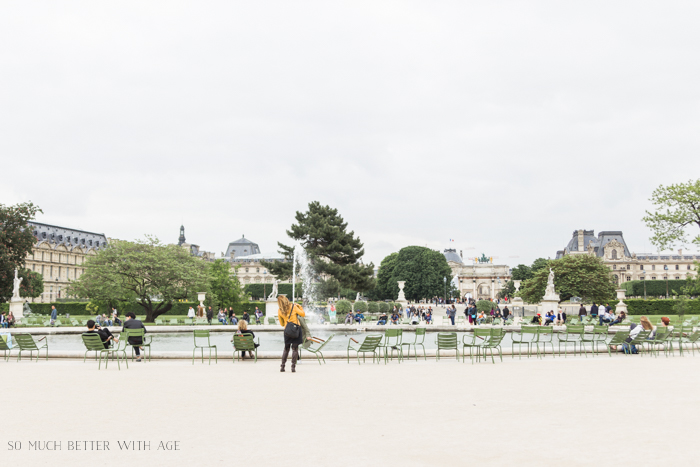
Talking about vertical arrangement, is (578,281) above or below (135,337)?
above

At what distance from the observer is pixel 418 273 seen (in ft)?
295

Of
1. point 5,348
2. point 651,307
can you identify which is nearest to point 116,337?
point 5,348

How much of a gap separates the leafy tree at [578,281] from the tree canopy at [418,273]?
30.2m

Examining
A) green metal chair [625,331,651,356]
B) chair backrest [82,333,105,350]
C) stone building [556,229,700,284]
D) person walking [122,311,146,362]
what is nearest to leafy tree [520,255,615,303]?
green metal chair [625,331,651,356]

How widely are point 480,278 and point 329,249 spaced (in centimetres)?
8483

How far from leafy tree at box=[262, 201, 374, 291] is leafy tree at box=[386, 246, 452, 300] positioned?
30942 millimetres

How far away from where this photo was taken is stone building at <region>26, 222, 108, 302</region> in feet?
331

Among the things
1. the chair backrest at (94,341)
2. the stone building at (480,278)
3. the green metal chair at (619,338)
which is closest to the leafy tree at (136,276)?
the chair backrest at (94,341)

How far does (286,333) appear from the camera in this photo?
12.1 m

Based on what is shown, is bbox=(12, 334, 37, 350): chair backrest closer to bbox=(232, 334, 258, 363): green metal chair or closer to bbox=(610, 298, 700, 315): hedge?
bbox=(232, 334, 258, 363): green metal chair

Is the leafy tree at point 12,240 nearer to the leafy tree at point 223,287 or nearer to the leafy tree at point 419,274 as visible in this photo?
the leafy tree at point 223,287

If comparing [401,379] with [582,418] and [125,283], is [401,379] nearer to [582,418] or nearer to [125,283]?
[582,418]

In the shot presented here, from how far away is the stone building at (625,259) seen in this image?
126 m

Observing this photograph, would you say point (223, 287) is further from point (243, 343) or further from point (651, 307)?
point (651, 307)
